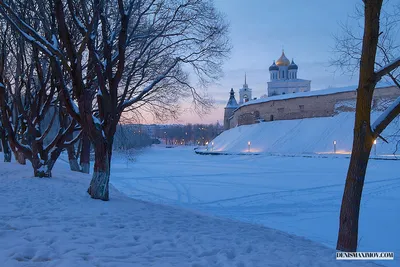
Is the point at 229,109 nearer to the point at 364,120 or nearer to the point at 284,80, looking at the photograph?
the point at 284,80

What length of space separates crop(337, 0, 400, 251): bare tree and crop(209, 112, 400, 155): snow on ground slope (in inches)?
1192

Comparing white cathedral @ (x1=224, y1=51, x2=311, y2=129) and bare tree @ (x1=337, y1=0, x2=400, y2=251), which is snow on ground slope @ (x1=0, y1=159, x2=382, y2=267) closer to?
bare tree @ (x1=337, y1=0, x2=400, y2=251)

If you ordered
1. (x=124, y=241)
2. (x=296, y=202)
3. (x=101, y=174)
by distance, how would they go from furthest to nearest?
(x=296, y=202), (x=101, y=174), (x=124, y=241)

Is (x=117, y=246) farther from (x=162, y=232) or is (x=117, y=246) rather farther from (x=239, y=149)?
(x=239, y=149)

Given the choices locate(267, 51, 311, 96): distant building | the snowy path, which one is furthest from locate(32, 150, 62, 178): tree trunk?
locate(267, 51, 311, 96): distant building

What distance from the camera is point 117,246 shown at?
11.5ft

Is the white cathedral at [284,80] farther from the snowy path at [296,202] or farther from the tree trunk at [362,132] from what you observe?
the tree trunk at [362,132]

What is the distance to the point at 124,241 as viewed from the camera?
12.2 feet

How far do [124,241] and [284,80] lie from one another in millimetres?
70558

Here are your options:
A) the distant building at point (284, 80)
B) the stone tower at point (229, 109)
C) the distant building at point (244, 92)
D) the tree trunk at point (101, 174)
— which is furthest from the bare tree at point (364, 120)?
the distant building at point (244, 92)

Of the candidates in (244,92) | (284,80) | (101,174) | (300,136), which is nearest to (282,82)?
(284,80)

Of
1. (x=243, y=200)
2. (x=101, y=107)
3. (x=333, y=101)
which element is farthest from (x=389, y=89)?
(x=101, y=107)

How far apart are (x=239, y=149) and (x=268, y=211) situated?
36471 millimetres

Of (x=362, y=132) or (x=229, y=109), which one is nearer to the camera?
(x=362, y=132)
